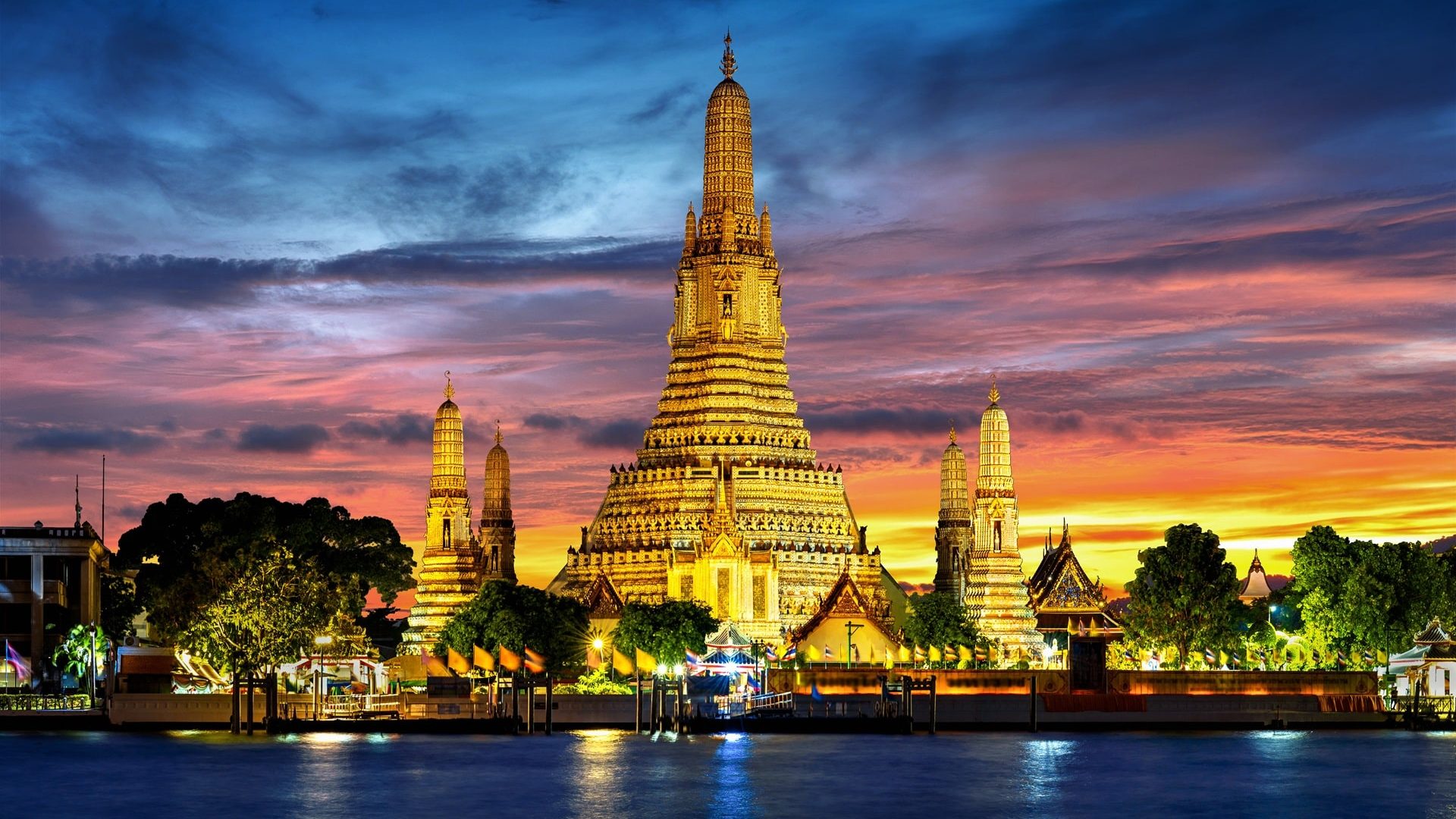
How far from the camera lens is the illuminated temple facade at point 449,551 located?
148875mm

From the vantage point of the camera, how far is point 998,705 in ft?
430

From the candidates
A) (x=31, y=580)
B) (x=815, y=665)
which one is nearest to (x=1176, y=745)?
(x=815, y=665)

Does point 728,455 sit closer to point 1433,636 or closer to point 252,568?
point 252,568

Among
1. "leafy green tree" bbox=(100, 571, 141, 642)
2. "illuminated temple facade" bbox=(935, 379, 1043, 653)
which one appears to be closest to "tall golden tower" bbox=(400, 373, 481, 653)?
"leafy green tree" bbox=(100, 571, 141, 642)

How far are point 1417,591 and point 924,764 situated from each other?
35.9 m

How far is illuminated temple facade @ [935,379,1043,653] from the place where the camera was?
480ft

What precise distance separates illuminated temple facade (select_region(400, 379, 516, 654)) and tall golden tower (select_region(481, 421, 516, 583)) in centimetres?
6

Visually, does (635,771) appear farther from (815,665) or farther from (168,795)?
(815,665)

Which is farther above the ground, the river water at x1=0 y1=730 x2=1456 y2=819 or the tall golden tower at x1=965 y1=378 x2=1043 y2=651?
the tall golden tower at x1=965 y1=378 x2=1043 y2=651

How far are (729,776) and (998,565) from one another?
44.8 metres

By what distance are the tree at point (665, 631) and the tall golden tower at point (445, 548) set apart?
52.1 feet

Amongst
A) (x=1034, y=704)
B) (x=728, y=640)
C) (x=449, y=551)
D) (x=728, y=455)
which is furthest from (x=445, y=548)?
(x=1034, y=704)

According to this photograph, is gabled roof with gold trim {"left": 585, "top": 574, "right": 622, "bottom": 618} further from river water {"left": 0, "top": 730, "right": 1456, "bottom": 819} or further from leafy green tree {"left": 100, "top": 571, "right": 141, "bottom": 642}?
leafy green tree {"left": 100, "top": 571, "right": 141, "bottom": 642}

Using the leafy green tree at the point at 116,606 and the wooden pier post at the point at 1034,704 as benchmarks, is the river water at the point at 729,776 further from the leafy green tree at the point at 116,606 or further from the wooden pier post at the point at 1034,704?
the leafy green tree at the point at 116,606
